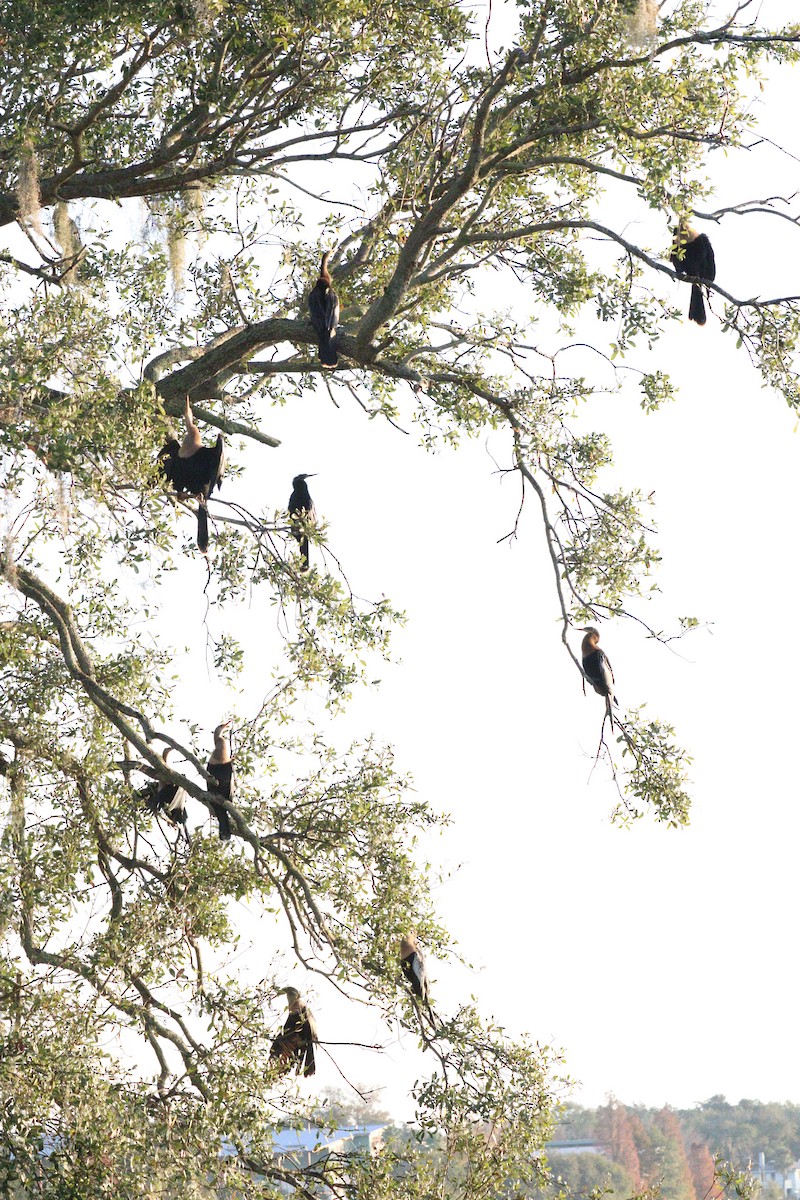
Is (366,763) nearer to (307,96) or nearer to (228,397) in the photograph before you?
(228,397)

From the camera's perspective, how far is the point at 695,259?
25.8 ft

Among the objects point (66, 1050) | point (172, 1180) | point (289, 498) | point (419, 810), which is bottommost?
point (172, 1180)

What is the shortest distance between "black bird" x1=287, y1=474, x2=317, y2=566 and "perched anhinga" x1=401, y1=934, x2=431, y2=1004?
6.60 ft

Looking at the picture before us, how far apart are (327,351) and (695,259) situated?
6.28ft

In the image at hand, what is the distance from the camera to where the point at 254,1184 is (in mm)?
6891

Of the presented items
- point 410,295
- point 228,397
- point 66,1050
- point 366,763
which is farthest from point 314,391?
point 66,1050

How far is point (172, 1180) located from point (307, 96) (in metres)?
5.69

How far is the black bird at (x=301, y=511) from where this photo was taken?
8.08m

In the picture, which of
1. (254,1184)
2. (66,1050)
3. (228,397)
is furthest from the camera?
(228,397)

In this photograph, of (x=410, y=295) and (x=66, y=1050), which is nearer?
(x=66, y=1050)

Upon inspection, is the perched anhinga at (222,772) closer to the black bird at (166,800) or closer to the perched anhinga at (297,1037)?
the black bird at (166,800)

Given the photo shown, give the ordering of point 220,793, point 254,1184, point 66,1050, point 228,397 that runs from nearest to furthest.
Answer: point 66,1050, point 254,1184, point 220,793, point 228,397

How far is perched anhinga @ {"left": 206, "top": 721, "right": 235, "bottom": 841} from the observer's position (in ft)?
25.3

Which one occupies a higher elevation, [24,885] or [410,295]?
[410,295]
